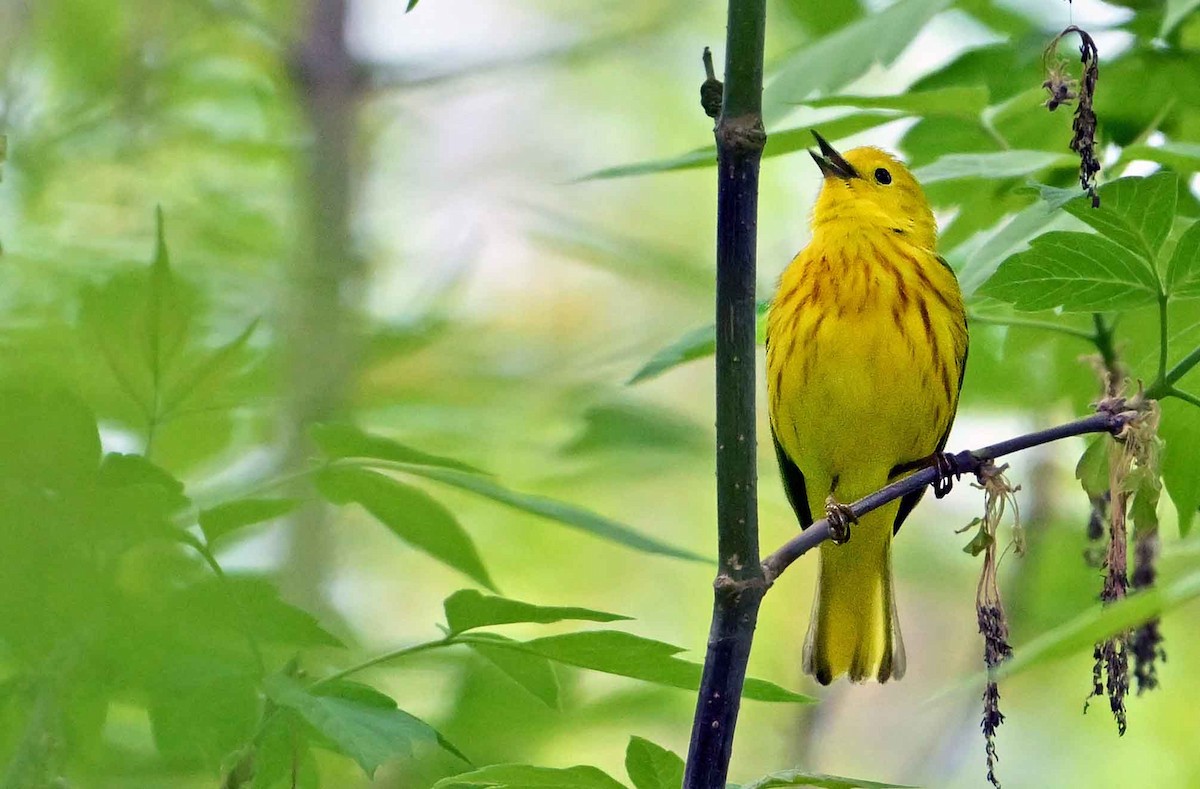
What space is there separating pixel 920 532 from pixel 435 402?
2.54 m

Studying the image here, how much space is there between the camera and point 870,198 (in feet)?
12.1

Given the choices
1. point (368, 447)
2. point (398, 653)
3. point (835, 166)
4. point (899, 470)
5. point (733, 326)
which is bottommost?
point (398, 653)

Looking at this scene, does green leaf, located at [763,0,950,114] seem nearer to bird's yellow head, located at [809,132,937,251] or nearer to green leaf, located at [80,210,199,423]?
green leaf, located at [80,210,199,423]

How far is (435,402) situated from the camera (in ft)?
9.42

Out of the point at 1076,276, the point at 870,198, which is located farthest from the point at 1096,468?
the point at 870,198

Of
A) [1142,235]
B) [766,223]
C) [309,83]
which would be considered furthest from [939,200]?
[766,223]

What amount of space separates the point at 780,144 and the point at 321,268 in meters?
1.05

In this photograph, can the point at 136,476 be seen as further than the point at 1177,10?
No

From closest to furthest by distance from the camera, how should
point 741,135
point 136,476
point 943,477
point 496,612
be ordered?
point 136,476 → point 741,135 → point 496,612 → point 943,477

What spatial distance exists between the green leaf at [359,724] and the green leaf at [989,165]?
110cm

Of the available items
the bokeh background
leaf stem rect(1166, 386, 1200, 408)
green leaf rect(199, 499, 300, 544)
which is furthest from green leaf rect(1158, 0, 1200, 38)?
green leaf rect(199, 499, 300, 544)

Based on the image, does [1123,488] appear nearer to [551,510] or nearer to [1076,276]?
[1076,276]

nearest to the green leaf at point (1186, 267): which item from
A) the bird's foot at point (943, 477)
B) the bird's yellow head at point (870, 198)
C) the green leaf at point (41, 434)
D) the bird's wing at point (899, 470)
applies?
the bird's foot at point (943, 477)

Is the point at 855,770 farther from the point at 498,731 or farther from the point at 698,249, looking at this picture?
the point at 498,731
